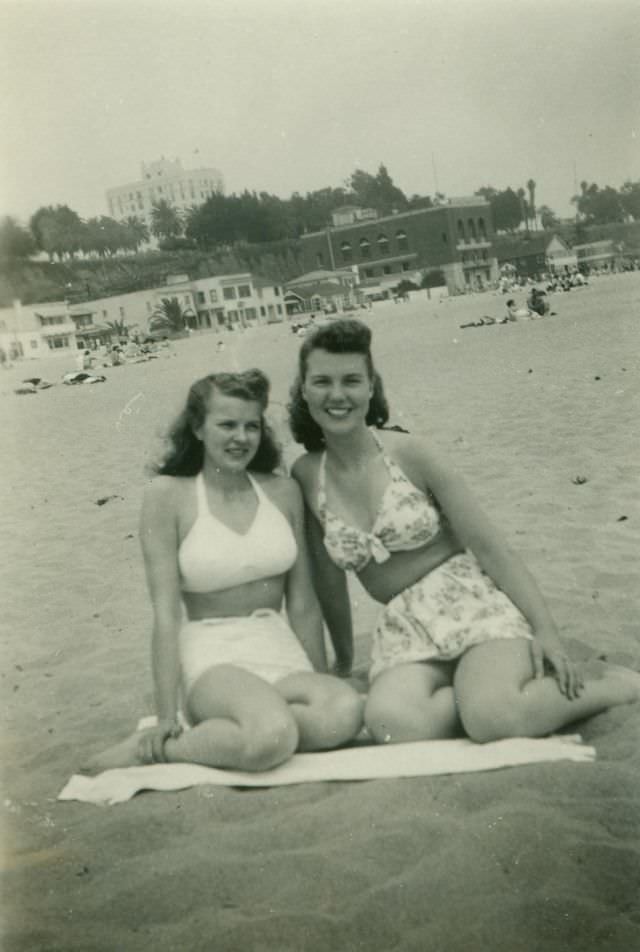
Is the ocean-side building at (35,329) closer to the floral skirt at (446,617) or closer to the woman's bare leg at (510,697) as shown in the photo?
the floral skirt at (446,617)

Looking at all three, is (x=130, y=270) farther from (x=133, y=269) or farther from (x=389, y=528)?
(x=389, y=528)

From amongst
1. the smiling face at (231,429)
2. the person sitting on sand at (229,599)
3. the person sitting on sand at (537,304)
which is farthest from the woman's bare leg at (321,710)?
the person sitting on sand at (537,304)

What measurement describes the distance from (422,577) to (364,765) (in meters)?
0.63

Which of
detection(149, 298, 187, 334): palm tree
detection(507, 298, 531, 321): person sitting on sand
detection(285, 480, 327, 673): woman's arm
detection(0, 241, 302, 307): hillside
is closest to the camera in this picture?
detection(285, 480, 327, 673): woman's arm

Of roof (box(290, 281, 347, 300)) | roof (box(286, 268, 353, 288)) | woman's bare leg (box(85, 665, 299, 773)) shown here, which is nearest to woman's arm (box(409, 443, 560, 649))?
woman's bare leg (box(85, 665, 299, 773))

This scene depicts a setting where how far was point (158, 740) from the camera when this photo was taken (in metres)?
2.67

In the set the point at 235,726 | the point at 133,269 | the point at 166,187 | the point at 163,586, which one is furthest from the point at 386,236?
the point at 235,726

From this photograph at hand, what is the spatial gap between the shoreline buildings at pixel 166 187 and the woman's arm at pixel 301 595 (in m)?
1.13

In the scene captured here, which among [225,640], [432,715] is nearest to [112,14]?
[225,640]

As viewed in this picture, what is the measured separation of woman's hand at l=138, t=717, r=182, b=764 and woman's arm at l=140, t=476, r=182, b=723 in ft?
0.04

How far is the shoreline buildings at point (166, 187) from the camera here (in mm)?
3246

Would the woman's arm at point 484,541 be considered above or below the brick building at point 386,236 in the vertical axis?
below

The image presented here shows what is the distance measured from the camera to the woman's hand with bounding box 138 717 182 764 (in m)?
2.68

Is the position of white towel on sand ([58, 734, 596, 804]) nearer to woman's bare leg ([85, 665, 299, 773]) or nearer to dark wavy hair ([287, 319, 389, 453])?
woman's bare leg ([85, 665, 299, 773])
